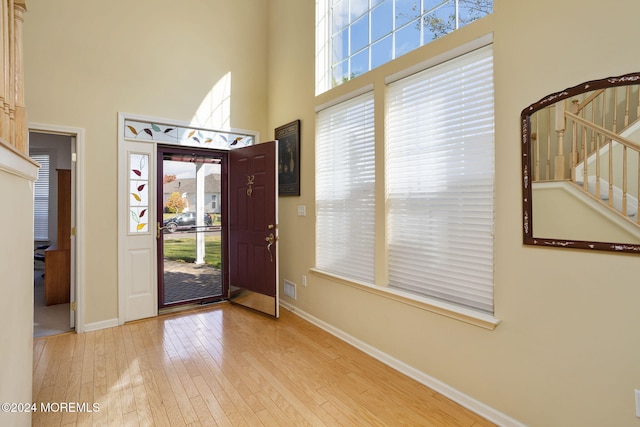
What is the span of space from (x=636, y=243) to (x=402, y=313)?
59.5 inches

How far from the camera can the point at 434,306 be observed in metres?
2.24

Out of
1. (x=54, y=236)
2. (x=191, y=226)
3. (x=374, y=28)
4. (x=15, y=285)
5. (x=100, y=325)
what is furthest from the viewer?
(x=54, y=236)

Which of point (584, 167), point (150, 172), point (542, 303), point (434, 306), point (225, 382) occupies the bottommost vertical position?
point (225, 382)

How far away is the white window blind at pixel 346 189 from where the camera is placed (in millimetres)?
2928

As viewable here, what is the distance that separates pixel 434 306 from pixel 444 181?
3.03 ft

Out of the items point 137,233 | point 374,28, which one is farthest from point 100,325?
point 374,28

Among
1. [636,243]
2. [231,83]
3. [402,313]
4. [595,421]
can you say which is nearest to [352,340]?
[402,313]

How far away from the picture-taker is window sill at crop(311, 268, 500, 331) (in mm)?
1963

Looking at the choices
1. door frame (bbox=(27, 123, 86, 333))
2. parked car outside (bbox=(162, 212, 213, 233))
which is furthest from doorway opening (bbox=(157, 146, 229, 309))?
door frame (bbox=(27, 123, 86, 333))

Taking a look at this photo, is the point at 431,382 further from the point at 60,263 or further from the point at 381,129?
the point at 60,263

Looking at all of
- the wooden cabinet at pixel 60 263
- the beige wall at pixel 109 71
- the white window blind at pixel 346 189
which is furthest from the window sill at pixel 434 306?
the wooden cabinet at pixel 60 263

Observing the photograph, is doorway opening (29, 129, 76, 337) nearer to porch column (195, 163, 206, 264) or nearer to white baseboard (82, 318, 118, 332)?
white baseboard (82, 318, 118, 332)

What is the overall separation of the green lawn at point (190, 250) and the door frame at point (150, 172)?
0.86 ft

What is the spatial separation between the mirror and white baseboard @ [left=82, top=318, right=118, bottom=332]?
4050 mm
